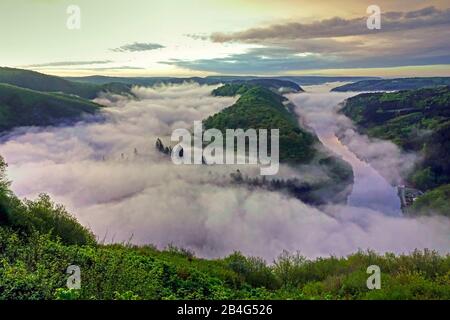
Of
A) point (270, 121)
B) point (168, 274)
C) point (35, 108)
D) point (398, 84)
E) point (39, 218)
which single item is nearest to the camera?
point (168, 274)

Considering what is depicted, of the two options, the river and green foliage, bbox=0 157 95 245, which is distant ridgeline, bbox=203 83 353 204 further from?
green foliage, bbox=0 157 95 245

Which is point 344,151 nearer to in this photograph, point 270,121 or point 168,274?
point 270,121

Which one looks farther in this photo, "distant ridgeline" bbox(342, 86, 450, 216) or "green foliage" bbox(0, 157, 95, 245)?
"distant ridgeline" bbox(342, 86, 450, 216)

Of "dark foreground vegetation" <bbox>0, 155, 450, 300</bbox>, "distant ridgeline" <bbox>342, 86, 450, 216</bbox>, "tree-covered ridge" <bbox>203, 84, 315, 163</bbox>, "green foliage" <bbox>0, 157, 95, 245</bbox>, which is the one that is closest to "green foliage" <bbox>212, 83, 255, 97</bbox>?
"tree-covered ridge" <bbox>203, 84, 315, 163</bbox>

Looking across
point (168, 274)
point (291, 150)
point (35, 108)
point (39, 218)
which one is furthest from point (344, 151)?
point (168, 274)
